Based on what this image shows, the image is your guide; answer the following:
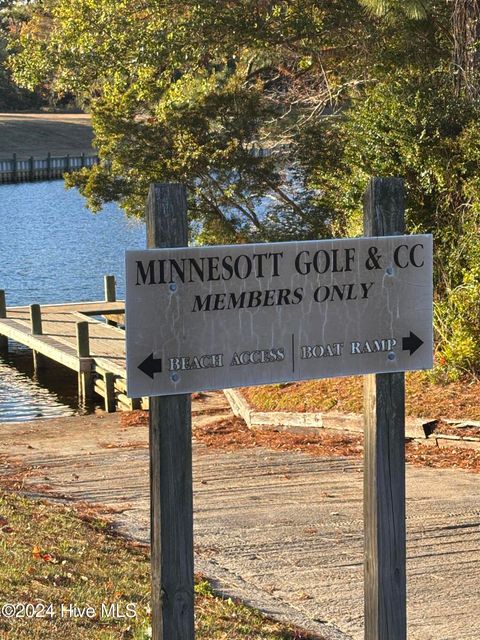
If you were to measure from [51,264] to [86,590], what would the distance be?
32219 millimetres

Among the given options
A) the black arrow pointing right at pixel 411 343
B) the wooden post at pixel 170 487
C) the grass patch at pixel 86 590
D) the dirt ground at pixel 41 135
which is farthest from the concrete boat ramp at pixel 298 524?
the dirt ground at pixel 41 135

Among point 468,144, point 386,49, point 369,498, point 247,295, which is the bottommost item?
point 369,498

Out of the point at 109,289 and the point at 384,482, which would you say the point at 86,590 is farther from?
the point at 109,289

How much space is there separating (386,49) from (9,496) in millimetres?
12231

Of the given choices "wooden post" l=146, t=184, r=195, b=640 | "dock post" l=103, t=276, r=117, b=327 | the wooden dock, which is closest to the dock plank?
the wooden dock

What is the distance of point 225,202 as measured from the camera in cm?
2106

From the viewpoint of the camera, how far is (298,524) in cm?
823

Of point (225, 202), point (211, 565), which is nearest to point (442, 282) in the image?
point (225, 202)

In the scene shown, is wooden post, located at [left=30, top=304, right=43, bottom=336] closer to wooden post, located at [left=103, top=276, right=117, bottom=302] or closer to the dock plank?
the dock plank

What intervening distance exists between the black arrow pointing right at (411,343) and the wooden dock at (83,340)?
1356cm

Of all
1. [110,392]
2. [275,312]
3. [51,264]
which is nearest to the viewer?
[275,312]

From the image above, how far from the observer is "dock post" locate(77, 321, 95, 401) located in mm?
21406

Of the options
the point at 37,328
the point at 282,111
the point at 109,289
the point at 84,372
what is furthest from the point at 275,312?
the point at 109,289

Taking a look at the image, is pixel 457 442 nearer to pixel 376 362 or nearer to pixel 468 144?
pixel 468 144
